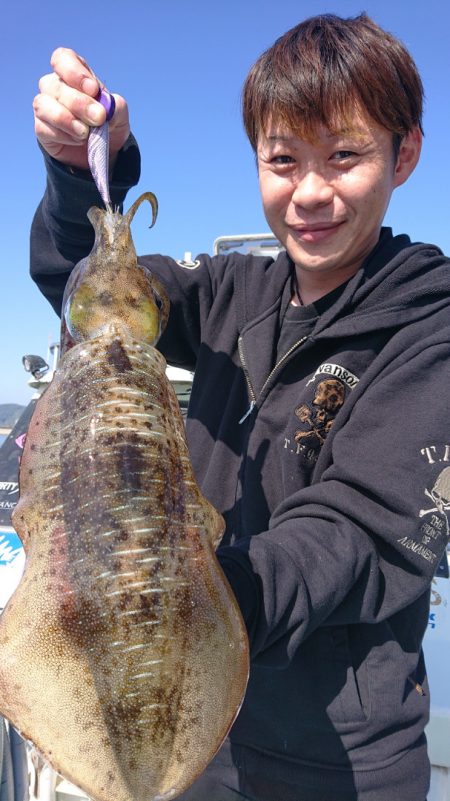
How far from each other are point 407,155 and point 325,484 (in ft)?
4.94

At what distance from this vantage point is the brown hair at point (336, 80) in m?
2.33

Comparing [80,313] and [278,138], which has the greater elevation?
[278,138]

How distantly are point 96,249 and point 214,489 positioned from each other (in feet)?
3.86

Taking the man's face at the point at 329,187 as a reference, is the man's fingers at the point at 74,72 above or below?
above

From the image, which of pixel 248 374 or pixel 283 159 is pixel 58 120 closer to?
pixel 283 159

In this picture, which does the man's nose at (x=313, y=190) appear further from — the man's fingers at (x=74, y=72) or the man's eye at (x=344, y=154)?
the man's fingers at (x=74, y=72)

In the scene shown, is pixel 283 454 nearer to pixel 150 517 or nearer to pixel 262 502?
pixel 262 502

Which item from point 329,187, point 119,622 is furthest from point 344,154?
point 119,622

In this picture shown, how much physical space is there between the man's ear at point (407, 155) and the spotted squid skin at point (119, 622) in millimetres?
1721

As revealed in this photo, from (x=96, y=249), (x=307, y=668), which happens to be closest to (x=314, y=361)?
(x=96, y=249)

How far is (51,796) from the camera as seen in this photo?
369cm

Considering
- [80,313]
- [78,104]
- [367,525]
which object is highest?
[78,104]

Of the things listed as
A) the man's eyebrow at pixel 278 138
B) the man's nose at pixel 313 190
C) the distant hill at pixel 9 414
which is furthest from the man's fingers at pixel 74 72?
the distant hill at pixel 9 414

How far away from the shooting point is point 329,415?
7.97 feet
